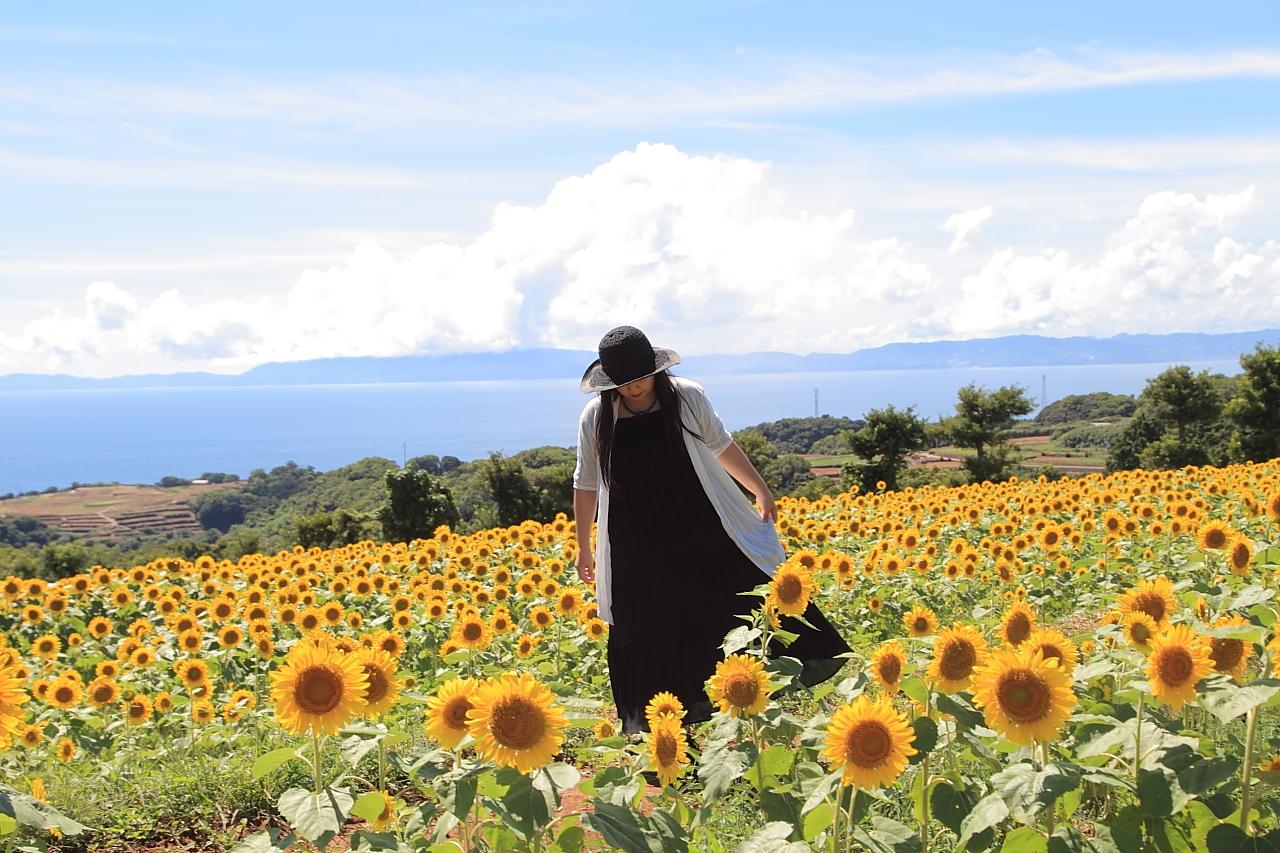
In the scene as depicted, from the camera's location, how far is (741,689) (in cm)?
294

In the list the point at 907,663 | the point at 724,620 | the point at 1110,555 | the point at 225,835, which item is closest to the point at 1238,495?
the point at 1110,555

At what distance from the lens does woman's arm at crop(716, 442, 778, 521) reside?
5324 mm

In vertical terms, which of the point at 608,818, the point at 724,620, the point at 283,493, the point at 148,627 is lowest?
the point at 283,493

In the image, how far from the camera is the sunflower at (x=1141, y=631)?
9.26ft

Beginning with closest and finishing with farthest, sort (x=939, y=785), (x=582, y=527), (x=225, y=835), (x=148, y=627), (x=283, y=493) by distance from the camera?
(x=939, y=785) → (x=225, y=835) → (x=582, y=527) → (x=148, y=627) → (x=283, y=493)

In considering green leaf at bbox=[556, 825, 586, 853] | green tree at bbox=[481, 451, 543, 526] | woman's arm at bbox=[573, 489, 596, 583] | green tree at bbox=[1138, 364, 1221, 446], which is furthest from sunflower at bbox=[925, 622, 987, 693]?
green tree at bbox=[1138, 364, 1221, 446]

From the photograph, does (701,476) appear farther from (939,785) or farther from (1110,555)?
(1110,555)

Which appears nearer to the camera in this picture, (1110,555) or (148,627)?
(148,627)

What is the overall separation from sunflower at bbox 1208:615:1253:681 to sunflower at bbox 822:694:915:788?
93 cm

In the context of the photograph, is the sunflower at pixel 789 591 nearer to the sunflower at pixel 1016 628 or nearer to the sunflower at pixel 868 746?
the sunflower at pixel 1016 628

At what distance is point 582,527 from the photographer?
18.4ft

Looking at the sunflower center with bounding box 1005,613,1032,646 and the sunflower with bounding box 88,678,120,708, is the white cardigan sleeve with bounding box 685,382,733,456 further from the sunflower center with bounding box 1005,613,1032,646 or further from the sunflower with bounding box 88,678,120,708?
the sunflower with bounding box 88,678,120,708

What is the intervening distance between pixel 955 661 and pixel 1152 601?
29.5 inches

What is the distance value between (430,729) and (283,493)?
322ft
